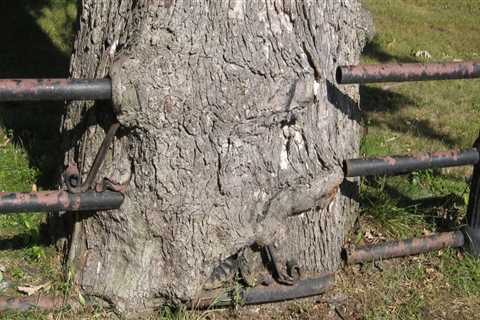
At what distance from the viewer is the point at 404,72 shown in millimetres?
3277

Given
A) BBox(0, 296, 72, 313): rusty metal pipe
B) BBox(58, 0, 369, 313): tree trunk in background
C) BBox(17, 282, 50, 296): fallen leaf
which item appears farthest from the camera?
BBox(17, 282, 50, 296): fallen leaf

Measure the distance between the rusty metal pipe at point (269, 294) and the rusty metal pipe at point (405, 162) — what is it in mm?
533

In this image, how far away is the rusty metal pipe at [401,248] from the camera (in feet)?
12.1

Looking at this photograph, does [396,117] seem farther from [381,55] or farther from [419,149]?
[381,55]

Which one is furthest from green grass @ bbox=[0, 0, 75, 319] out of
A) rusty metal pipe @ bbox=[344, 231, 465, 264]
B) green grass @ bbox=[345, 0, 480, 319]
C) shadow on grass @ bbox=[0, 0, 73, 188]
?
green grass @ bbox=[345, 0, 480, 319]

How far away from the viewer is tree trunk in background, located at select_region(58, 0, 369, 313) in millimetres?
3041

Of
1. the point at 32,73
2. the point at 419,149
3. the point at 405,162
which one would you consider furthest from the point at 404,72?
the point at 32,73

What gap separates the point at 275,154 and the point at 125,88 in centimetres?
71

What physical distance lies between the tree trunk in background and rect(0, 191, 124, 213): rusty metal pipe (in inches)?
6.1

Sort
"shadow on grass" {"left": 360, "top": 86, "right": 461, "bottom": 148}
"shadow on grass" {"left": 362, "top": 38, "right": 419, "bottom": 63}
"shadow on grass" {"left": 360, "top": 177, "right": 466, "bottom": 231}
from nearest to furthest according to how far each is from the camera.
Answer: "shadow on grass" {"left": 360, "top": 177, "right": 466, "bottom": 231}, "shadow on grass" {"left": 360, "top": 86, "right": 461, "bottom": 148}, "shadow on grass" {"left": 362, "top": 38, "right": 419, "bottom": 63}

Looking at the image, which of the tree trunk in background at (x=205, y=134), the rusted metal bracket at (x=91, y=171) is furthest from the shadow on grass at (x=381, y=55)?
the rusted metal bracket at (x=91, y=171)

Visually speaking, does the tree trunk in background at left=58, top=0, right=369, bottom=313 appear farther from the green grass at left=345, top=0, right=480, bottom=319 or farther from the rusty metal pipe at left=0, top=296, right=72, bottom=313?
the green grass at left=345, top=0, right=480, bottom=319

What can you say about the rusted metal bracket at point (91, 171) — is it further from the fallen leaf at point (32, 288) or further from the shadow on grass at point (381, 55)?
the shadow on grass at point (381, 55)

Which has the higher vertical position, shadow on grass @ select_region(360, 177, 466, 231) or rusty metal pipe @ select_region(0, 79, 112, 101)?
rusty metal pipe @ select_region(0, 79, 112, 101)
